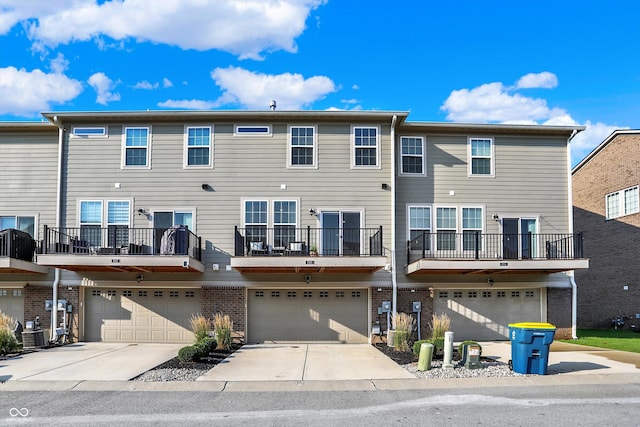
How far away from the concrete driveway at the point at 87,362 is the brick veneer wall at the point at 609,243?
16212 millimetres

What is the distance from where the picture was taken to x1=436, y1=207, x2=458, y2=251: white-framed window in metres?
18.4

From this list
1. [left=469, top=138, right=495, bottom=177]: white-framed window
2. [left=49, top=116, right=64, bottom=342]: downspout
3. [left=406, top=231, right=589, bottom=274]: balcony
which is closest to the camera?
[left=406, top=231, right=589, bottom=274]: balcony

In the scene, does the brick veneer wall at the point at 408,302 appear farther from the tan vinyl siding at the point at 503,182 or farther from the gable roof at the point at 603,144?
the gable roof at the point at 603,144

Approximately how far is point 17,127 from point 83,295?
5.94 meters

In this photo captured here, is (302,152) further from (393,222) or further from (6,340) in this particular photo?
(6,340)

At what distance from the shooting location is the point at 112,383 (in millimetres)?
11039

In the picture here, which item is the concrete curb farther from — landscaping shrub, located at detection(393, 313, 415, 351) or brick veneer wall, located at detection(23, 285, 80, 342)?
brick veneer wall, located at detection(23, 285, 80, 342)

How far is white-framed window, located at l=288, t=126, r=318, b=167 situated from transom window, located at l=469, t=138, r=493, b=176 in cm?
520

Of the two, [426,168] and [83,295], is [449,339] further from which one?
[83,295]

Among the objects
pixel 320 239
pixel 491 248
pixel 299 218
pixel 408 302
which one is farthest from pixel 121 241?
pixel 491 248

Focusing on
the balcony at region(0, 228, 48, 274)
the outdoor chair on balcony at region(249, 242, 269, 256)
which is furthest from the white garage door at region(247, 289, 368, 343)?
the balcony at region(0, 228, 48, 274)

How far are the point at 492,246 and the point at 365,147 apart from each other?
5198mm

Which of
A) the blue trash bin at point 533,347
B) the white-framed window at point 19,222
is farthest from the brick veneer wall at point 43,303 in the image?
the blue trash bin at point 533,347

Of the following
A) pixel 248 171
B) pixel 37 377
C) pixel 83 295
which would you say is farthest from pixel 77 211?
pixel 37 377
